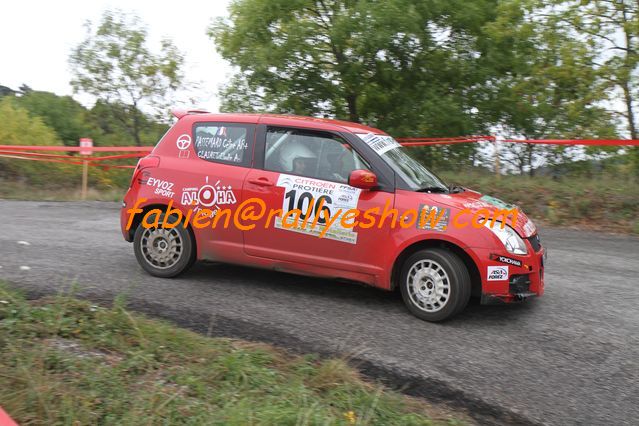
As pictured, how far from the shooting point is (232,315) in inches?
209

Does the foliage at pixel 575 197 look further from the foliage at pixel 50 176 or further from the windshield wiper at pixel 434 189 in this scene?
the foliage at pixel 50 176

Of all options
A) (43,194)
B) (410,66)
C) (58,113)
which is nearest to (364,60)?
(410,66)

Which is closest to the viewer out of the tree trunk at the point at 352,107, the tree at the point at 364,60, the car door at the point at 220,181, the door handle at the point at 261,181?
the door handle at the point at 261,181

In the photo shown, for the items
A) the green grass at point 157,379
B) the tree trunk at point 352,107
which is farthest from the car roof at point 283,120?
the tree trunk at point 352,107

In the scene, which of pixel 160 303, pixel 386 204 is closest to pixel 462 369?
pixel 386 204

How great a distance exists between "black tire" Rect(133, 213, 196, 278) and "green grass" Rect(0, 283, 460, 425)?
1444 mm

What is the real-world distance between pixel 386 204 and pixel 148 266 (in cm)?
268

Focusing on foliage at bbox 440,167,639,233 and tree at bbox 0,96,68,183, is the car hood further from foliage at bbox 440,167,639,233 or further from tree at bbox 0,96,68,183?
tree at bbox 0,96,68,183

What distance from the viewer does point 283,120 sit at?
6.18 meters

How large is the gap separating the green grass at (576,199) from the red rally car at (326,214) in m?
5.85

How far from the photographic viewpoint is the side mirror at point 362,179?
5473 mm

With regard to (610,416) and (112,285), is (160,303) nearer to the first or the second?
(112,285)

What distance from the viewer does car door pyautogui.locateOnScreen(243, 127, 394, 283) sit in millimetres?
5590

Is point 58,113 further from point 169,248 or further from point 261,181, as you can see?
point 261,181
